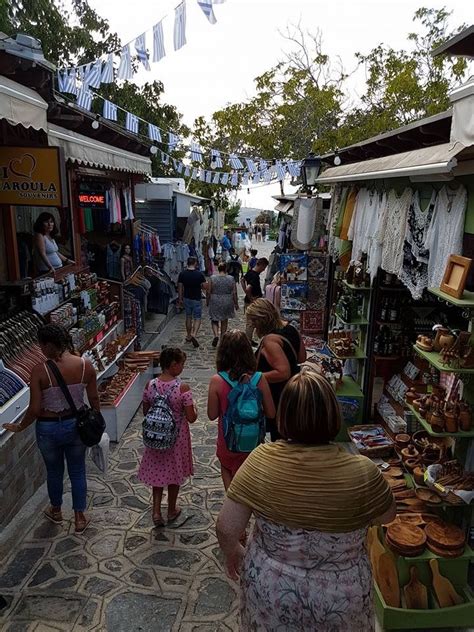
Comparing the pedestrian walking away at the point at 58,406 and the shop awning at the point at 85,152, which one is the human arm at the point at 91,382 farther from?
the shop awning at the point at 85,152

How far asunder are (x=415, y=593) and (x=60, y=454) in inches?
118

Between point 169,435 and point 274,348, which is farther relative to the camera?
point 274,348

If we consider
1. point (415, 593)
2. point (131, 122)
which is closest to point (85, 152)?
point (131, 122)

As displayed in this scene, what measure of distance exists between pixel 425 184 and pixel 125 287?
7.35 metres

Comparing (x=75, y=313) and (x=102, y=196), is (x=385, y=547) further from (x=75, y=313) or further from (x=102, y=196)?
(x=102, y=196)

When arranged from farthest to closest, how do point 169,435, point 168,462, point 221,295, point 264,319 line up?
point 221,295, point 264,319, point 168,462, point 169,435

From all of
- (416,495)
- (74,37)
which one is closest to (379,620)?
(416,495)

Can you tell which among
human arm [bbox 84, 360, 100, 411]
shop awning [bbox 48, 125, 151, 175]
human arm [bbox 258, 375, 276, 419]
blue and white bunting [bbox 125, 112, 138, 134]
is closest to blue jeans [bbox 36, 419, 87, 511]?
human arm [bbox 84, 360, 100, 411]

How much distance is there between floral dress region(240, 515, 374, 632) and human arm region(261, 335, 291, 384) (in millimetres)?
2454

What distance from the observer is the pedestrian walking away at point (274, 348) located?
15.2 feet

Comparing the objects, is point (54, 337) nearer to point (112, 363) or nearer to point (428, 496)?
point (428, 496)

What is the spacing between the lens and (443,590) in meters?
3.64

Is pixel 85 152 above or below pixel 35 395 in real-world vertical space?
above

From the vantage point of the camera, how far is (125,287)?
1067cm
